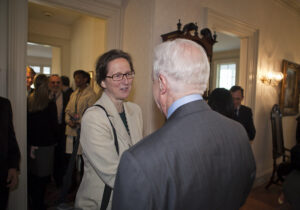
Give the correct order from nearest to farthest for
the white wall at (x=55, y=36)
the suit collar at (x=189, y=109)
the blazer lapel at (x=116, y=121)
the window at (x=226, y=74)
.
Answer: the suit collar at (x=189, y=109)
the blazer lapel at (x=116, y=121)
the white wall at (x=55, y=36)
the window at (x=226, y=74)

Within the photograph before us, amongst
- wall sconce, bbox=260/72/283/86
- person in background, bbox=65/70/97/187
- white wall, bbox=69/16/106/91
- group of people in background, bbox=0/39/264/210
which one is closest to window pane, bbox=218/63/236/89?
wall sconce, bbox=260/72/283/86

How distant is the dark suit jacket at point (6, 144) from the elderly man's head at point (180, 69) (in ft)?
5.17

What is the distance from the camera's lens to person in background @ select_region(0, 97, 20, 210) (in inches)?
67.5

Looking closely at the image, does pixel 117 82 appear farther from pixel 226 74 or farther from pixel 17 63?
pixel 226 74

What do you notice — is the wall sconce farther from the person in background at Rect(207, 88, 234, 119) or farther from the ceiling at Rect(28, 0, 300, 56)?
the person in background at Rect(207, 88, 234, 119)

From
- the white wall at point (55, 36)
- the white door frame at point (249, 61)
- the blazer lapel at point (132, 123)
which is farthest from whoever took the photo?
the white wall at point (55, 36)

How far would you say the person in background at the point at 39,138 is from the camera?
2.44 m

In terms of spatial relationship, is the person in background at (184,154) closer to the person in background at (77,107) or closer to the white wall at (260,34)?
the white wall at (260,34)

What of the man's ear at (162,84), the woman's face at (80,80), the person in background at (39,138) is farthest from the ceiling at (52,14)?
the man's ear at (162,84)

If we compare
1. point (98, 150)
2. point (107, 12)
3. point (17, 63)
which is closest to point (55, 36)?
point (107, 12)

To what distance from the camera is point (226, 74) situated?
9562mm

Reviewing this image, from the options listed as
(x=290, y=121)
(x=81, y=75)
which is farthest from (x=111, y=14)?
(x=290, y=121)

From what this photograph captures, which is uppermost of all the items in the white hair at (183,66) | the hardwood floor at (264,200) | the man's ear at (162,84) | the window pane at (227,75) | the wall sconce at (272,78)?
the window pane at (227,75)

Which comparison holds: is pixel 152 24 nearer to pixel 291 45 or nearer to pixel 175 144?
pixel 175 144
